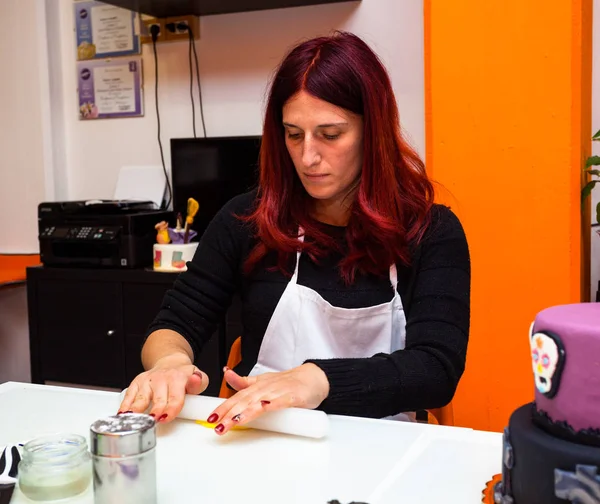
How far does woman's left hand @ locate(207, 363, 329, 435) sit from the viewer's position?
0.94m

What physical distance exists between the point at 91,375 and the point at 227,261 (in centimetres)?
147

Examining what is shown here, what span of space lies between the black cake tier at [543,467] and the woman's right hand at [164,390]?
1.58 ft

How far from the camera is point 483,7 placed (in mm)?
2082

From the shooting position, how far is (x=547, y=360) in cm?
66

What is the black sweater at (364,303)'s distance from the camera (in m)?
1.15

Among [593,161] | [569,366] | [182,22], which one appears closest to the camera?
[569,366]

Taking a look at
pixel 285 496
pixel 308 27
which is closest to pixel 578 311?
pixel 285 496

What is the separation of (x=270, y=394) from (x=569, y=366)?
0.45m

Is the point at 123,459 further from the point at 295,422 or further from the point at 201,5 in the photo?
the point at 201,5

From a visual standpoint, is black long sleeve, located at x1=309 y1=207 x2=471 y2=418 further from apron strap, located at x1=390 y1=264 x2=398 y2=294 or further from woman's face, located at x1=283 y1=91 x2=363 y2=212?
woman's face, located at x1=283 y1=91 x2=363 y2=212

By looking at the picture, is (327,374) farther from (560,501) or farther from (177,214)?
(177,214)

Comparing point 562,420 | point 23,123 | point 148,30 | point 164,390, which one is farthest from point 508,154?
point 23,123

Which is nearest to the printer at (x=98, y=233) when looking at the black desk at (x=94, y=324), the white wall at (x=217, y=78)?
the black desk at (x=94, y=324)

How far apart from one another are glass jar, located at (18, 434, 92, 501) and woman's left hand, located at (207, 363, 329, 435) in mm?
195
